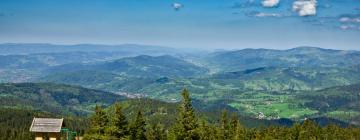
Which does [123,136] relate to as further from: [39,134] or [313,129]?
[313,129]

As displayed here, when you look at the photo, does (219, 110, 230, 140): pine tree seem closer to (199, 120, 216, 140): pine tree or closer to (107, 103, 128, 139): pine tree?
(199, 120, 216, 140): pine tree

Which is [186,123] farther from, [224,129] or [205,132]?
[224,129]

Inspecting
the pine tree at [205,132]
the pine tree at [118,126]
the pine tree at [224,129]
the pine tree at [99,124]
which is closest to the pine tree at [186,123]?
the pine tree at [118,126]

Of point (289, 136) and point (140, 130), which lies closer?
point (140, 130)

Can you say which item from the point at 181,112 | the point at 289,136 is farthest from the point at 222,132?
the point at 181,112

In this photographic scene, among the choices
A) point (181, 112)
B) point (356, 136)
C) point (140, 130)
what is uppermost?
point (181, 112)

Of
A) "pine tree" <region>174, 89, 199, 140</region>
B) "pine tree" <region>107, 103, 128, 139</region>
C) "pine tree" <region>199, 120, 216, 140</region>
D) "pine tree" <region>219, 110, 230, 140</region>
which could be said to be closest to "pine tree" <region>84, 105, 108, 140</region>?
"pine tree" <region>107, 103, 128, 139</region>

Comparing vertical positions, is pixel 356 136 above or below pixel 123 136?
below
